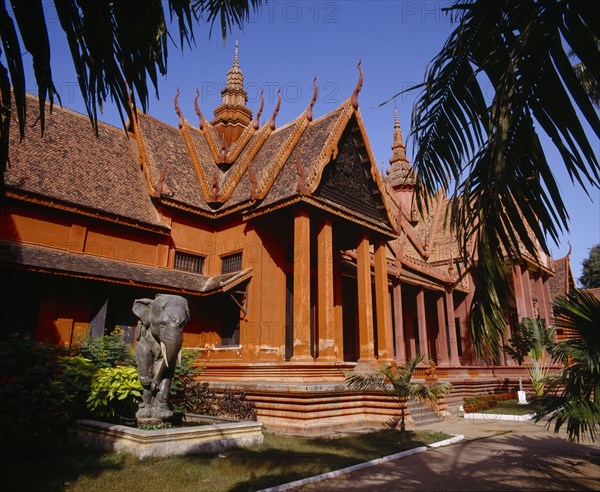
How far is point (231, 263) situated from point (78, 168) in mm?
5389

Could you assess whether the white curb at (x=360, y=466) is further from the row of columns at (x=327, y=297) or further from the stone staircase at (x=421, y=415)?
the row of columns at (x=327, y=297)

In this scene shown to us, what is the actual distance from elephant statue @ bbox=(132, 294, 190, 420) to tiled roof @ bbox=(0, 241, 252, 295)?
Result: 15.0 ft

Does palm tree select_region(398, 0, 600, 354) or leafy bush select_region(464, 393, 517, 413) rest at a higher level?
palm tree select_region(398, 0, 600, 354)

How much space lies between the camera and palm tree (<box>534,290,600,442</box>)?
15.2 ft

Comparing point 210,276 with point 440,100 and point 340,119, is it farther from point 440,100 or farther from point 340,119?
point 440,100

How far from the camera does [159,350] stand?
285 inches

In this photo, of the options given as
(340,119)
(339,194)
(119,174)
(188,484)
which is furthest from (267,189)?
(188,484)

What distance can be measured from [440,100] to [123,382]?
6.74 meters

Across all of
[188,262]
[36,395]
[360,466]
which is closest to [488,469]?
[360,466]

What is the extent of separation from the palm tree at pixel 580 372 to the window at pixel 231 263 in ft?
34.3

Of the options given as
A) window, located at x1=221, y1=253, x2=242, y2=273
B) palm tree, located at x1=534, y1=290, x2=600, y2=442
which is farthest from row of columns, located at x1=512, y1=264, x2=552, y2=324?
palm tree, located at x1=534, y1=290, x2=600, y2=442

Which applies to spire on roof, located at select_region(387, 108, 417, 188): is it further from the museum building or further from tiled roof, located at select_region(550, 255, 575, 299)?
the museum building

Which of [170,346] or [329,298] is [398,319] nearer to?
[329,298]

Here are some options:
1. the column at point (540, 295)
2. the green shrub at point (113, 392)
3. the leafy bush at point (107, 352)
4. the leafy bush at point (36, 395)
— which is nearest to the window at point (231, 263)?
the leafy bush at point (107, 352)
